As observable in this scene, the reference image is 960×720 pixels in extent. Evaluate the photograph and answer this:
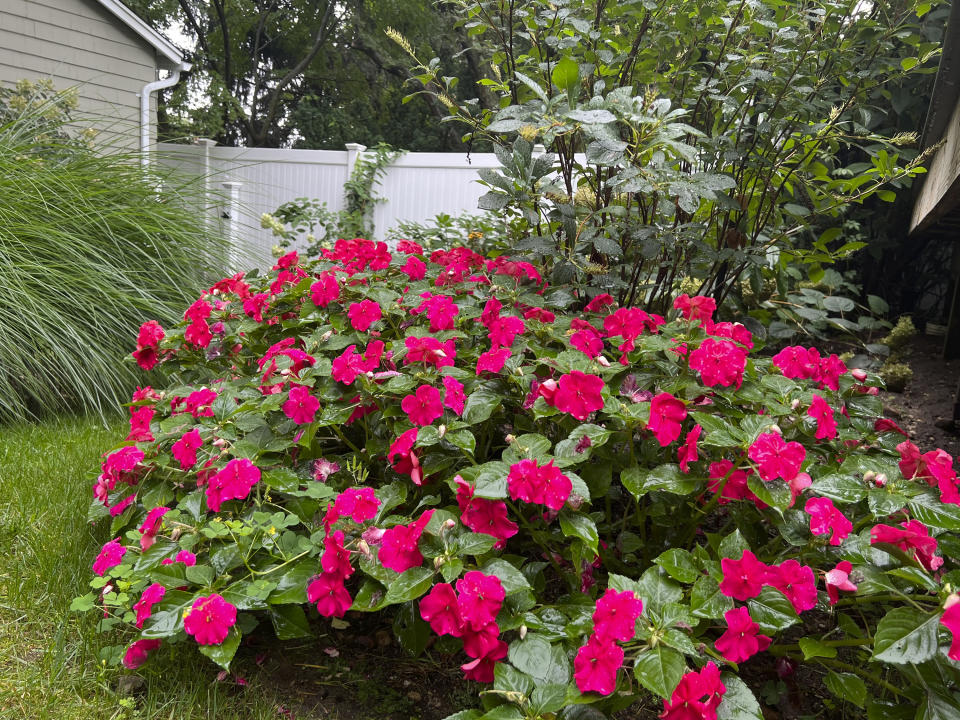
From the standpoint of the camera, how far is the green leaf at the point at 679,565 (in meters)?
1.08

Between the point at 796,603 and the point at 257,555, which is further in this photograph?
the point at 257,555

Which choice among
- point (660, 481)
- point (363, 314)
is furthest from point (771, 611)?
point (363, 314)

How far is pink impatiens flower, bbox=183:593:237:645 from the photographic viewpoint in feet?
3.59

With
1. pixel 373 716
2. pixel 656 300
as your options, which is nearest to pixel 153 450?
pixel 373 716

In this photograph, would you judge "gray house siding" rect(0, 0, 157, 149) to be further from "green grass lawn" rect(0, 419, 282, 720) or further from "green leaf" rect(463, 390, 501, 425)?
"green leaf" rect(463, 390, 501, 425)

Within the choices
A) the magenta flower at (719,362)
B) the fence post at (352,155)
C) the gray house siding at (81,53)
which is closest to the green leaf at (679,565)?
the magenta flower at (719,362)

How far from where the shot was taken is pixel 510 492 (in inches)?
43.8

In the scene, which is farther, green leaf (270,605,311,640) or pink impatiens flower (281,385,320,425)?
pink impatiens flower (281,385,320,425)

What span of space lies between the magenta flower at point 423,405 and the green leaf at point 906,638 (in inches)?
30.6

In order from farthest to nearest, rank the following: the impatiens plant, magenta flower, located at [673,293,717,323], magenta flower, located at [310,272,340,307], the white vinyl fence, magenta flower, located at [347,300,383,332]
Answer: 1. the white vinyl fence
2. magenta flower, located at [310,272,340,307]
3. magenta flower, located at [347,300,383,332]
4. magenta flower, located at [673,293,717,323]
5. the impatiens plant

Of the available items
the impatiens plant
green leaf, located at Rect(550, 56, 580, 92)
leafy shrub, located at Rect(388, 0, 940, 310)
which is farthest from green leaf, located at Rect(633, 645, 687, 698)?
green leaf, located at Rect(550, 56, 580, 92)

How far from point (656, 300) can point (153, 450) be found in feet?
5.65

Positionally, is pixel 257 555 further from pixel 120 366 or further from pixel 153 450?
pixel 120 366

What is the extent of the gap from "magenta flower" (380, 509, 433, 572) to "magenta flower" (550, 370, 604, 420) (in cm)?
35
